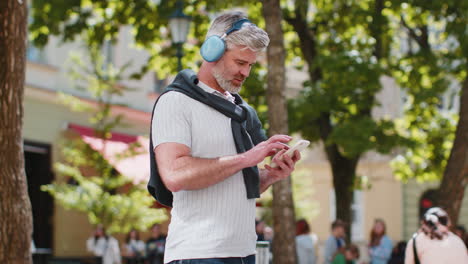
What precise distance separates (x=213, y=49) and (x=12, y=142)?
13.9 ft

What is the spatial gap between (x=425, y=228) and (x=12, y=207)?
12.5ft

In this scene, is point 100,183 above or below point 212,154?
above

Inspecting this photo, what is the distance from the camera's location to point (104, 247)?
16516mm

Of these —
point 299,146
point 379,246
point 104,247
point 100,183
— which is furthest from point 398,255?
point 299,146

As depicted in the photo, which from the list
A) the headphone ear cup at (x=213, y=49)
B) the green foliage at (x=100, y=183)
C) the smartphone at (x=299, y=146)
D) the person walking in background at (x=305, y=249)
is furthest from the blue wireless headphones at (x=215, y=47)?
the green foliage at (x=100, y=183)

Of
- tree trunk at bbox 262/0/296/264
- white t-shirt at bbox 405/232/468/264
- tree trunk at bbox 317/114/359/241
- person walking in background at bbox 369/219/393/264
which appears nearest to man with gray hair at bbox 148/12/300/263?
white t-shirt at bbox 405/232/468/264

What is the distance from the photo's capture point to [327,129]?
681 inches

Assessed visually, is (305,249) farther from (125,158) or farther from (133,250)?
(125,158)

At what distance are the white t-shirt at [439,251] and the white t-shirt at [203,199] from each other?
493cm

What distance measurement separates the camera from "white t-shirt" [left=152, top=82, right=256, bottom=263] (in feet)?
9.41

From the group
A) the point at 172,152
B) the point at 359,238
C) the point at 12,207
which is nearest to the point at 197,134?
the point at 172,152

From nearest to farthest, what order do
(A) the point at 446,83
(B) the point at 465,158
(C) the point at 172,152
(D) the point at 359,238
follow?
(C) the point at 172,152
(B) the point at 465,158
(A) the point at 446,83
(D) the point at 359,238

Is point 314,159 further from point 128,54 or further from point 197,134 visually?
point 197,134

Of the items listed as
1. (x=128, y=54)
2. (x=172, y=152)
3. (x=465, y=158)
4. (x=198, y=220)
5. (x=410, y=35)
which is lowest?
(x=198, y=220)
